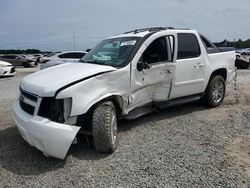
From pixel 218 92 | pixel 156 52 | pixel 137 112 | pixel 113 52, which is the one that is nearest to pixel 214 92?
pixel 218 92

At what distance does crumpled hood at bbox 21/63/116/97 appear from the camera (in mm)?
4074

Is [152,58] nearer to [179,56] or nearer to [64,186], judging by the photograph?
[179,56]

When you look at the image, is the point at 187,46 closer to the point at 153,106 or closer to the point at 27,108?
the point at 153,106

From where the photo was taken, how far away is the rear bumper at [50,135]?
3867 mm

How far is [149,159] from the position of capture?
4.23m

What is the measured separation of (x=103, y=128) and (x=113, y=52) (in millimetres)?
1776

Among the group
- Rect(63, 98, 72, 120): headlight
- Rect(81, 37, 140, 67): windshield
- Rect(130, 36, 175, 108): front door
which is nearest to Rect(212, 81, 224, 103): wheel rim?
Rect(130, 36, 175, 108): front door

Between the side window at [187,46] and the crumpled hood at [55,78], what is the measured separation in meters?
1.99

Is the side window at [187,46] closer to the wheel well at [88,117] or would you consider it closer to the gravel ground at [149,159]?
the gravel ground at [149,159]

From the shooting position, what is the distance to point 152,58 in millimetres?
5539

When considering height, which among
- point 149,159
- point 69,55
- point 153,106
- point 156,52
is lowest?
point 69,55

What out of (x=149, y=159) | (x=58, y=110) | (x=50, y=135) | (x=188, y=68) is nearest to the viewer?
(x=50, y=135)

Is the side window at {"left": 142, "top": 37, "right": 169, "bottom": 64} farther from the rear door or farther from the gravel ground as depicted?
the gravel ground

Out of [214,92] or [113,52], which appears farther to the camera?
[214,92]
